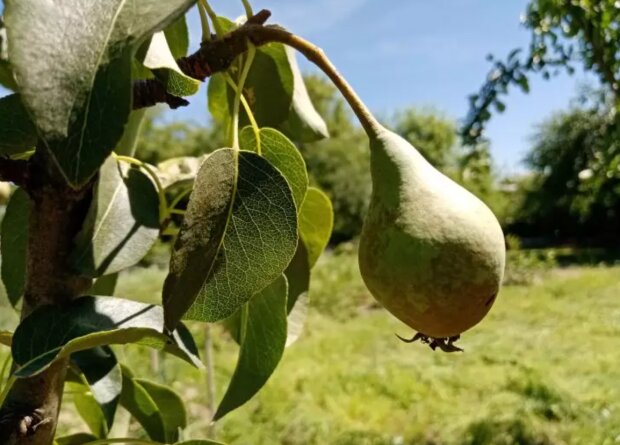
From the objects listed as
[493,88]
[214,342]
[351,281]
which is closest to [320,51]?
[493,88]

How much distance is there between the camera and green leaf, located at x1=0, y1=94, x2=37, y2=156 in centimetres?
42

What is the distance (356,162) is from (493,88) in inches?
399

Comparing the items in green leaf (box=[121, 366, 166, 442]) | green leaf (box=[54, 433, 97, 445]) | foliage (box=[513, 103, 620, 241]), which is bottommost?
green leaf (box=[54, 433, 97, 445])

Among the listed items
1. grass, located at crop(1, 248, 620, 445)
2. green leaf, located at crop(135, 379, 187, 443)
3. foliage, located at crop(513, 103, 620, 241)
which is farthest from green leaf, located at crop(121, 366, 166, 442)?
foliage, located at crop(513, 103, 620, 241)

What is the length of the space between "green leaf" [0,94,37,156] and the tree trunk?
2 cm

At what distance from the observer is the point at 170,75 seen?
1.26 feet

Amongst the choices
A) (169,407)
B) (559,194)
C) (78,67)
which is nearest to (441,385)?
(169,407)

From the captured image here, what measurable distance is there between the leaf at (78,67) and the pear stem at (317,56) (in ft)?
0.42

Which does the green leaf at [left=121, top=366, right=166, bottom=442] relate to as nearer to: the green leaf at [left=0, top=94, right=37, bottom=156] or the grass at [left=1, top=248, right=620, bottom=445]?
the green leaf at [left=0, top=94, right=37, bottom=156]

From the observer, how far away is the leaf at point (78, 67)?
0.76 feet

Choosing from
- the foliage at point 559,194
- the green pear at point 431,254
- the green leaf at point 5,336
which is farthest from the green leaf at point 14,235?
the foliage at point 559,194

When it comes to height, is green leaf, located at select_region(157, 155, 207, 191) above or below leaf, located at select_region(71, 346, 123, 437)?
above

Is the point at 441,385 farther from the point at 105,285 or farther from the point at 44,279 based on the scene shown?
the point at 44,279

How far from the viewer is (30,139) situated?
423mm
